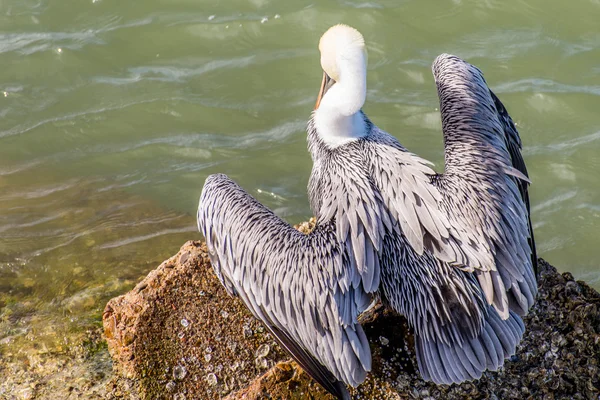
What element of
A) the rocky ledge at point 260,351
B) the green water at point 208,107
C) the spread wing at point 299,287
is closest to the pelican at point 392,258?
the spread wing at point 299,287

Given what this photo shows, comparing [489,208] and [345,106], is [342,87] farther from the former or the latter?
[489,208]

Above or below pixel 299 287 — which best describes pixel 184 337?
below

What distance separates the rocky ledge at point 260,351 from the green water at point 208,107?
4.61 feet

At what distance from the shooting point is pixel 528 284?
13.6ft

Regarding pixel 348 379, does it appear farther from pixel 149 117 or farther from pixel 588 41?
pixel 588 41

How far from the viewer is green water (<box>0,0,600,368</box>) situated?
21.9 ft

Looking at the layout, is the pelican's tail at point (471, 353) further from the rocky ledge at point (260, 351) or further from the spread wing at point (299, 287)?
the spread wing at point (299, 287)

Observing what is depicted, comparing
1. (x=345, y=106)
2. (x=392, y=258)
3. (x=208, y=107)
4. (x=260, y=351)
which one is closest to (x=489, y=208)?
(x=392, y=258)

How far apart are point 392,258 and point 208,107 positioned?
13.5ft

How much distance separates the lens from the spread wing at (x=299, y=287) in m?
3.93

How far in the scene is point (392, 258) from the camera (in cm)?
427

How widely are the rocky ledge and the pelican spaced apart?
21 cm

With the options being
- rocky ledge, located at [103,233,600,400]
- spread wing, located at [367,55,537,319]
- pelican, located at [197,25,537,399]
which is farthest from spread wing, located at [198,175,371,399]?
spread wing, located at [367,55,537,319]

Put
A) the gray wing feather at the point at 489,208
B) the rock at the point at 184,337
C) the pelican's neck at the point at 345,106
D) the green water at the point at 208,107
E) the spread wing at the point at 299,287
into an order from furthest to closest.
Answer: the green water at the point at 208,107, the pelican's neck at the point at 345,106, the rock at the point at 184,337, the gray wing feather at the point at 489,208, the spread wing at the point at 299,287
